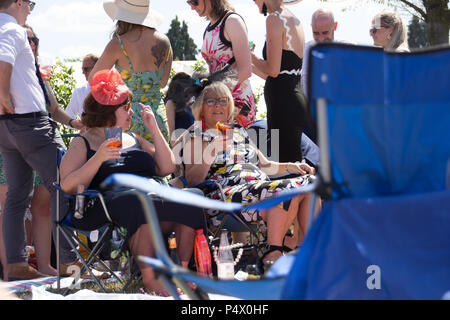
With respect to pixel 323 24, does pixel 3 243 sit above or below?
below

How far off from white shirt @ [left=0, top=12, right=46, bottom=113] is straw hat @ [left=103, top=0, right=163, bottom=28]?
58cm

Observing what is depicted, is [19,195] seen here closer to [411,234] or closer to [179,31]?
[411,234]

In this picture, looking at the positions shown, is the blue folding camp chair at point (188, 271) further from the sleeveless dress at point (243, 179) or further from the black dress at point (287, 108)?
the black dress at point (287, 108)

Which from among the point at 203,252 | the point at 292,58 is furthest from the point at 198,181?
the point at 292,58

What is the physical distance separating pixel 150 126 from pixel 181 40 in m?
44.9

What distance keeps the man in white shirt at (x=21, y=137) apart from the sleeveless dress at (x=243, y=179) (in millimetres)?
890

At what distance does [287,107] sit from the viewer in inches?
157

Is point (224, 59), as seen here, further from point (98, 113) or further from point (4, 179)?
point (4, 179)

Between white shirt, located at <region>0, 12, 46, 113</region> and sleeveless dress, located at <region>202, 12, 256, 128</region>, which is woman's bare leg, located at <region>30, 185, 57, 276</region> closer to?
white shirt, located at <region>0, 12, 46, 113</region>

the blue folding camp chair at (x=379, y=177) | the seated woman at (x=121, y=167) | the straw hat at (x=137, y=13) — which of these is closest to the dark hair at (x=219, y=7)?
the straw hat at (x=137, y=13)

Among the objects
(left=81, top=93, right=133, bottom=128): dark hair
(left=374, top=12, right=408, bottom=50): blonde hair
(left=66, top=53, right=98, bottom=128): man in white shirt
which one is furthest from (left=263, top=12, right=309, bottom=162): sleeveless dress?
(left=66, top=53, right=98, bottom=128): man in white shirt

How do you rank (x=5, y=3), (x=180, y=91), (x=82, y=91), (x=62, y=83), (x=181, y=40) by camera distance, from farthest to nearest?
(x=181, y=40), (x=62, y=83), (x=82, y=91), (x=180, y=91), (x=5, y=3)

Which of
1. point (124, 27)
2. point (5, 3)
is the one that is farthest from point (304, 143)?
point (5, 3)

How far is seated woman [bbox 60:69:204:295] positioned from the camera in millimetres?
3088
